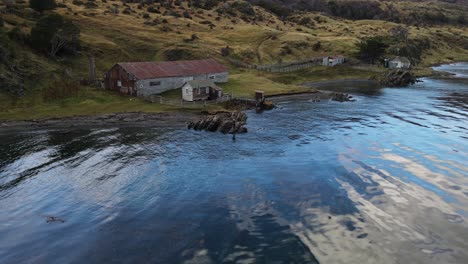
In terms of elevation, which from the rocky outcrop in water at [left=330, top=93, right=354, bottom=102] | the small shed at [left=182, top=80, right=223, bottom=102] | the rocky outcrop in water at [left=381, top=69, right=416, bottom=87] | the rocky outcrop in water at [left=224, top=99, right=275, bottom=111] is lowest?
the rocky outcrop in water at [left=224, top=99, right=275, bottom=111]

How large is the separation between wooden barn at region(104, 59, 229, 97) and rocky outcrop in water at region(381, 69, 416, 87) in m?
56.2

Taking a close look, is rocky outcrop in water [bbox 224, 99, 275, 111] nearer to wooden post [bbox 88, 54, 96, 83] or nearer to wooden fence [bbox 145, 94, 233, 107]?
wooden fence [bbox 145, 94, 233, 107]

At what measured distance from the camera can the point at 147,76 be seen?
77.9 metres

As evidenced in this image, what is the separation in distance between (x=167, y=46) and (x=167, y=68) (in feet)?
113

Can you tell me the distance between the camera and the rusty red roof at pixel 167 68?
256ft

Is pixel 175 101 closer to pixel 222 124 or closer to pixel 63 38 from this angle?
pixel 222 124

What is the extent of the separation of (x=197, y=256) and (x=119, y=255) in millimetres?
5698

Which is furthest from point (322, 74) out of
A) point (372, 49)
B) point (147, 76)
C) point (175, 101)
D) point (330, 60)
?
point (147, 76)

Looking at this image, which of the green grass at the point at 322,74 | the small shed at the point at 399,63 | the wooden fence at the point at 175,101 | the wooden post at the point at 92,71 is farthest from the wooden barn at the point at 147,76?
the small shed at the point at 399,63

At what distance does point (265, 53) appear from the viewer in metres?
139

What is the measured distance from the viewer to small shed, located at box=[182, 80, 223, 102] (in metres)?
75.2

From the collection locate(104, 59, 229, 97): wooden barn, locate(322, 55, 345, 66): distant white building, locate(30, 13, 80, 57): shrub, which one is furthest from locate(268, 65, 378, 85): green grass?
locate(30, 13, 80, 57): shrub

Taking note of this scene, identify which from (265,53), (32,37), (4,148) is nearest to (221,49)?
(265,53)

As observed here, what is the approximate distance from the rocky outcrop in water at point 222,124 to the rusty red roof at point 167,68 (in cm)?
2120
